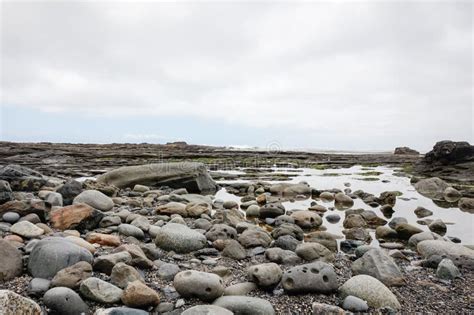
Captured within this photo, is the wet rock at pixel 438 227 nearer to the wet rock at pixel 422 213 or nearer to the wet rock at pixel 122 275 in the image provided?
the wet rock at pixel 422 213

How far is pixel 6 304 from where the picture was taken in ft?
8.01

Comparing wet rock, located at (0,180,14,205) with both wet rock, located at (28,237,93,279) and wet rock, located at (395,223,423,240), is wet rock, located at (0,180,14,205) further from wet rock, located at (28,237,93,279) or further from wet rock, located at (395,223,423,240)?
wet rock, located at (395,223,423,240)

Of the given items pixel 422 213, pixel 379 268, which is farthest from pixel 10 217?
pixel 422 213

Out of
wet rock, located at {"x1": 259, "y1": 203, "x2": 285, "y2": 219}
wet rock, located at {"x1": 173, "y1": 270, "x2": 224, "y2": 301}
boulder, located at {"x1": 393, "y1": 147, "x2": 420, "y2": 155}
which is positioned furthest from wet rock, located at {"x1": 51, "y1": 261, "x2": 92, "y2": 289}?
boulder, located at {"x1": 393, "y1": 147, "x2": 420, "y2": 155}

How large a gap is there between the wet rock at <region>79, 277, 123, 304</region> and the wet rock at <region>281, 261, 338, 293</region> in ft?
5.12

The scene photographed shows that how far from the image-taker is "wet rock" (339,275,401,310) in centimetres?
333

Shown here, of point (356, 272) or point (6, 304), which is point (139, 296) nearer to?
point (6, 304)

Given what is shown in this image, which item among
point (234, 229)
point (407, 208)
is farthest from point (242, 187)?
point (234, 229)

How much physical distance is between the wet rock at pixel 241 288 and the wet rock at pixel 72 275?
1.32 m

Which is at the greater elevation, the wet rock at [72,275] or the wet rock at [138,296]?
the wet rock at [72,275]

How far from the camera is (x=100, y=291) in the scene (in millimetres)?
3104

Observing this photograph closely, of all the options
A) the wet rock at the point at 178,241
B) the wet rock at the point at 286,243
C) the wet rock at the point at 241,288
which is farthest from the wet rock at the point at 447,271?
the wet rock at the point at 178,241

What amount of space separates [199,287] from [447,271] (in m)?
2.92

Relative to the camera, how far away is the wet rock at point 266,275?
11.7 ft
